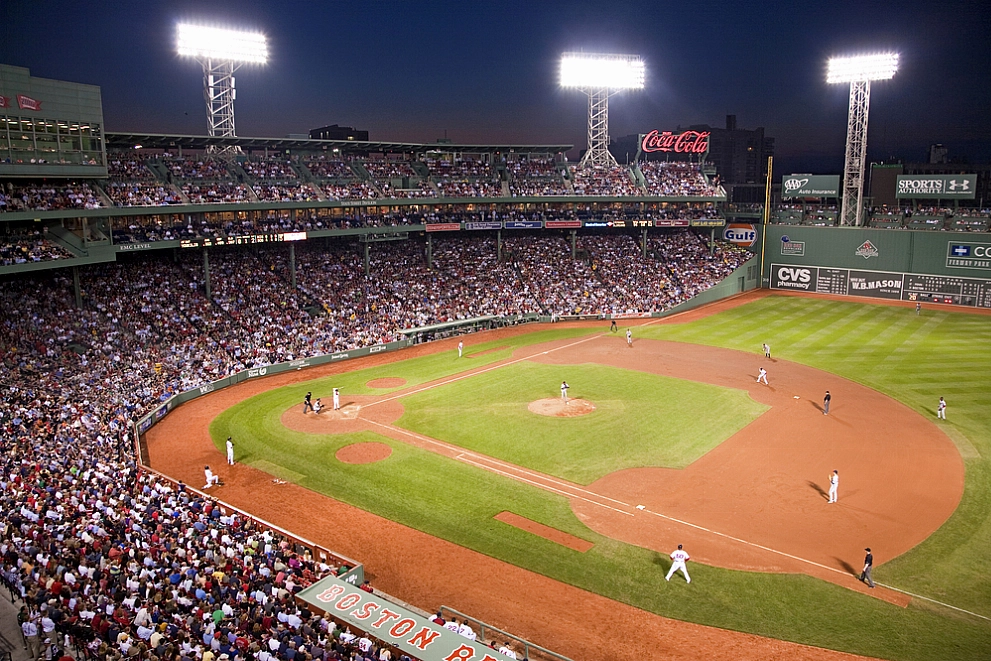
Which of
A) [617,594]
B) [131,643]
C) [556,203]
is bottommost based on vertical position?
[617,594]

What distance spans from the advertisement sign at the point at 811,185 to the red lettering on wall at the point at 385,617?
6138 cm

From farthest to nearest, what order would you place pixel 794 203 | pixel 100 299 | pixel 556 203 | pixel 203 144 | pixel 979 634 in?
pixel 794 203 → pixel 556 203 → pixel 203 144 → pixel 100 299 → pixel 979 634

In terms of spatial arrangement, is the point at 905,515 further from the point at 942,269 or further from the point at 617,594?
the point at 942,269

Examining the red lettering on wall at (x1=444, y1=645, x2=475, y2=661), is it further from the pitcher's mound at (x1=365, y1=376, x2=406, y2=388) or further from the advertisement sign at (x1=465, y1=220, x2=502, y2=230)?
the advertisement sign at (x1=465, y1=220, x2=502, y2=230)

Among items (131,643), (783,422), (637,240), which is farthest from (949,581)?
(637,240)

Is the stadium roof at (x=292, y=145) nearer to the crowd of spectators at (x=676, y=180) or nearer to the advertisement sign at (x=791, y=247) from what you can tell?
the crowd of spectators at (x=676, y=180)

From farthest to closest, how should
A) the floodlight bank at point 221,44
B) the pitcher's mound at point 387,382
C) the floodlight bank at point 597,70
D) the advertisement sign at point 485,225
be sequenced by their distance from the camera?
the floodlight bank at point 597,70, the advertisement sign at point 485,225, the floodlight bank at point 221,44, the pitcher's mound at point 387,382

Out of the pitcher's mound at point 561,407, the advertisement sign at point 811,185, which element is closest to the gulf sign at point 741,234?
the advertisement sign at point 811,185

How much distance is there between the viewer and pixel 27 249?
3384 centimetres

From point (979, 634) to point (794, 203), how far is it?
6305 centimetres

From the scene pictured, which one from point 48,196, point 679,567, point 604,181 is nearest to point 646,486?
point 679,567

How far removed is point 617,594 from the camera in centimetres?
1775

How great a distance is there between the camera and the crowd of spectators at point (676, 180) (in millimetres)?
67688

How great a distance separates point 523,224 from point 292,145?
796 inches
